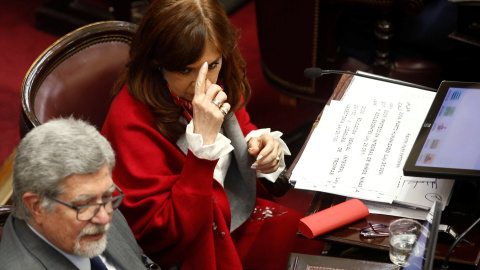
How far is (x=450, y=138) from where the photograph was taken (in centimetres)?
171

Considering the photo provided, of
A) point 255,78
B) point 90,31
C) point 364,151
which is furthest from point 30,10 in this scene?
point 364,151

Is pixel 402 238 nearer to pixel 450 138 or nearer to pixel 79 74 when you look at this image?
pixel 450 138

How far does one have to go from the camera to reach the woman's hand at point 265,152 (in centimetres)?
198

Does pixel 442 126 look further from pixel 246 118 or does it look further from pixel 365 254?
pixel 246 118

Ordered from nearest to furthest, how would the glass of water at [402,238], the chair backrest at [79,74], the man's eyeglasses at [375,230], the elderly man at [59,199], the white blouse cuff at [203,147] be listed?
1. the elderly man at [59,199]
2. the glass of water at [402,238]
3. the man's eyeglasses at [375,230]
4. the white blouse cuff at [203,147]
5. the chair backrest at [79,74]

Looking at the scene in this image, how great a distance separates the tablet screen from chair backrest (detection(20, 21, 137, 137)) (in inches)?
36.7

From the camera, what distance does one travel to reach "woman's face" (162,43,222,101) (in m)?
1.83

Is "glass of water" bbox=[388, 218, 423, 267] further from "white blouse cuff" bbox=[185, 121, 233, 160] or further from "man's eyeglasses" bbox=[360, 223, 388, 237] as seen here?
"white blouse cuff" bbox=[185, 121, 233, 160]

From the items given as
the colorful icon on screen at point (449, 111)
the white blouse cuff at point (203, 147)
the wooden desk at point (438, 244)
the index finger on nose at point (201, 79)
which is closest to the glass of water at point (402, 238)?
the wooden desk at point (438, 244)

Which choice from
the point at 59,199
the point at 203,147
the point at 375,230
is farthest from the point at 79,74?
the point at 375,230

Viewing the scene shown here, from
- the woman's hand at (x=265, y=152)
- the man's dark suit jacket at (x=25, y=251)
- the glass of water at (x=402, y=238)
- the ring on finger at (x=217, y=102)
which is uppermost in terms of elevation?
the man's dark suit jacket at (x=25, y=251)

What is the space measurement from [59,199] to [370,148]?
860 millimetres

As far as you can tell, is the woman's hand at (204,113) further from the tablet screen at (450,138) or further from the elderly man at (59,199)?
the tablet screen at (450,138)

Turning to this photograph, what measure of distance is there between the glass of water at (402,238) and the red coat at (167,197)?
489mm
